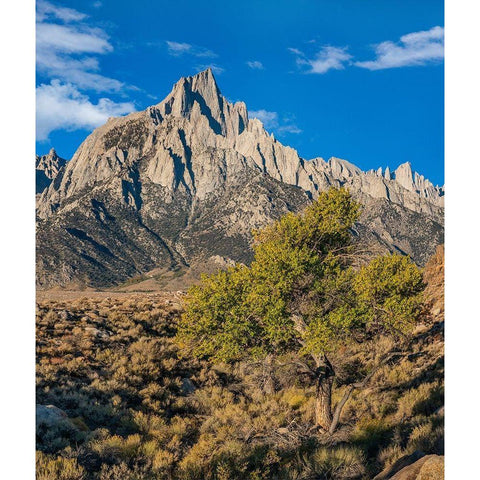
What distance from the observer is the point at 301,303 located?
1540 cm

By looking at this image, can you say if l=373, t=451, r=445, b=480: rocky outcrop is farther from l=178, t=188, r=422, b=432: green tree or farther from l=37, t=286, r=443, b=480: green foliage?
l=178, t=188, r=422, b=432: green tree

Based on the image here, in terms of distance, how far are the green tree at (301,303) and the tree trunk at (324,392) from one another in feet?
0.12

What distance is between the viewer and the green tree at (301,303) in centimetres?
1404

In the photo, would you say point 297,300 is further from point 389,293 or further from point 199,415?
point 199,415

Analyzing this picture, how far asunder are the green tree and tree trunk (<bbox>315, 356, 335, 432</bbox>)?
37 millimetres

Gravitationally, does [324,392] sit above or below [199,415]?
above

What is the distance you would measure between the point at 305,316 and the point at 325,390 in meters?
2.99

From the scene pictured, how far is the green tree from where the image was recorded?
14.0 m

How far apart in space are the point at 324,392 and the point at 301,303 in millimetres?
3648
